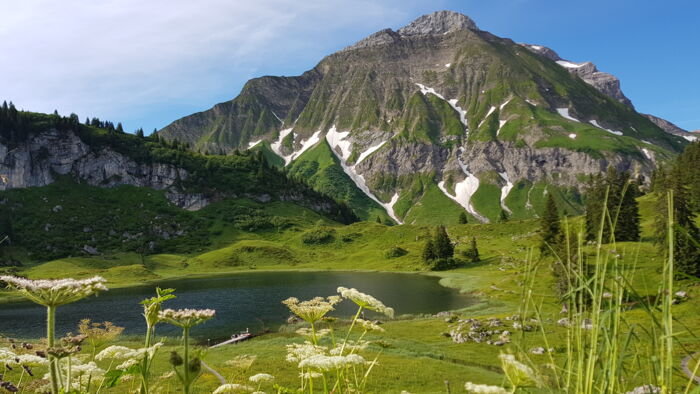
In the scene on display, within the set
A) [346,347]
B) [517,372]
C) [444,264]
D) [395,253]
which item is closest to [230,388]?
[346,347]

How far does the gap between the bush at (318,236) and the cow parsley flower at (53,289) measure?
183318 mm

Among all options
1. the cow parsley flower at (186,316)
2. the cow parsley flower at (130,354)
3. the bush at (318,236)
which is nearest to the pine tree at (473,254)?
the bush at (318,236)

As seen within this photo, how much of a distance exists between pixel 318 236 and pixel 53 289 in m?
188

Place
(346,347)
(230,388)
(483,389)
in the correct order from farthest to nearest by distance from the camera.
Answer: (346,347)
(230,388)
(483,389)

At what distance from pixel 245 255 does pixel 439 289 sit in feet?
345

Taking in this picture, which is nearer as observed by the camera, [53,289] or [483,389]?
[483,389]

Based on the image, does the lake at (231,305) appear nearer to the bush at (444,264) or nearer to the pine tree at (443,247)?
the bush at (444,264)

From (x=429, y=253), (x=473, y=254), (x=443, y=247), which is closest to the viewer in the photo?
(x=473, y=254)

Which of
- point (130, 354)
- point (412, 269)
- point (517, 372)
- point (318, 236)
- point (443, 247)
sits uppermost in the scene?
point (517, 372)

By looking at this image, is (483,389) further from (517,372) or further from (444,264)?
(444,264)

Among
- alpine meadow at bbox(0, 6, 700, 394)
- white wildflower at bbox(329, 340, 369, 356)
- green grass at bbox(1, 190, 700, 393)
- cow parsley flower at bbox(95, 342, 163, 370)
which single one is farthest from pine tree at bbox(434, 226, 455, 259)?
cow parsley flower at bbox(95, 342, 163, 370)

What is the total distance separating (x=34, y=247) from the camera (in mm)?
161625

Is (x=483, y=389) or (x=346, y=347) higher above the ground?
(x=483, y=389)

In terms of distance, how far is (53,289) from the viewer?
4.34 meters
